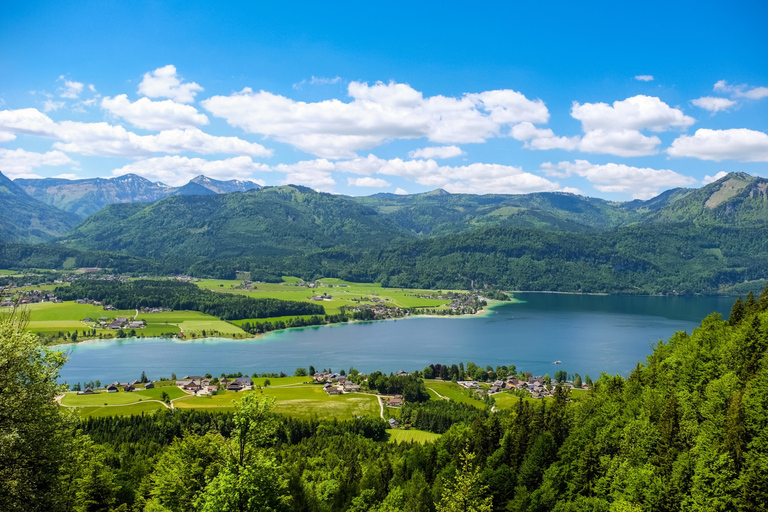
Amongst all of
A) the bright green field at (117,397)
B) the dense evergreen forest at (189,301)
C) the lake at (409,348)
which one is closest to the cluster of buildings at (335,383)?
the lake at (409,348)

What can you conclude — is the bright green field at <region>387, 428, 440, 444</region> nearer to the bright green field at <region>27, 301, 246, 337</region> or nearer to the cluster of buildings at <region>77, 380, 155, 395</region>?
the cluster of buildings at <region>77, 380, 155, 395</region>

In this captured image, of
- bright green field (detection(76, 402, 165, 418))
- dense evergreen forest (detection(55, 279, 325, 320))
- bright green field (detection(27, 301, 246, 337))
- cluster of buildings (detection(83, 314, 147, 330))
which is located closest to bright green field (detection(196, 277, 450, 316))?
dense evergreen forest (detection(55, 279, 325, 320))

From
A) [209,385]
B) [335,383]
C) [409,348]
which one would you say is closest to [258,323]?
[409,348]

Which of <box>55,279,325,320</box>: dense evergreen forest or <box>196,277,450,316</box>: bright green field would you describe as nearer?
<box>55,279,325,320</box>: dense evergreen forest

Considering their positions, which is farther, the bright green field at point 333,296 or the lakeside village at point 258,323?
the bright green field at point 333,296

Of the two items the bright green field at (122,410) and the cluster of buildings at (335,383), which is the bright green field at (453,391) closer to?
the cluster of buildings at (335,383)

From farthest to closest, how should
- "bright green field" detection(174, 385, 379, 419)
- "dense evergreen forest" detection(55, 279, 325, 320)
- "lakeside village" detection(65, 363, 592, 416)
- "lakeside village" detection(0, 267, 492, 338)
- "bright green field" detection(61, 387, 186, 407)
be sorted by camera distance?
1. "dense evergreen forest" detection(55, 279, 325, 320)
2. "lakeside village" detection(0, 267, 492, 338)
3. "lakeside village" detection(65, 363, 592, 416)
4. "bright green field" detection(61, 387, 186, 407)
5. "bright green field" detection(174, 385, 379, 419)
